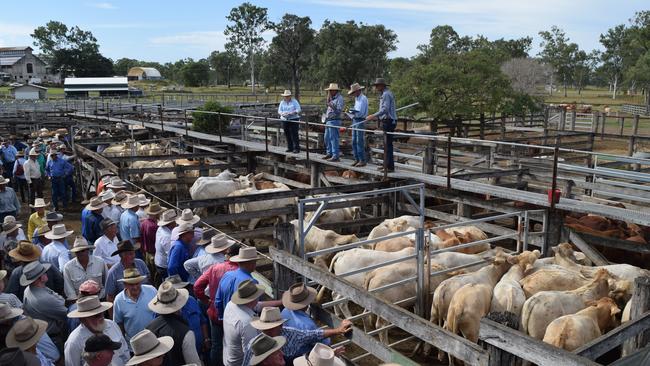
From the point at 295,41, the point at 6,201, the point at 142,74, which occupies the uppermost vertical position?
the point at 295,41

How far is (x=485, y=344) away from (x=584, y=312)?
2599 millimetres

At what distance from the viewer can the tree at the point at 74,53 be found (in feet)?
364

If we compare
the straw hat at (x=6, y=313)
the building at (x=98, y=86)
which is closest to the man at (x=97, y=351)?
the straw hat at (x=6, y=313)

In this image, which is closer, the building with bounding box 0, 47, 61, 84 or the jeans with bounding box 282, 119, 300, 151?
the jeans with bounding box 282, 119, 300, 151

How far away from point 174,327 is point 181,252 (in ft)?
7.33

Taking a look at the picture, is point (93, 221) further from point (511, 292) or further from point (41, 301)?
point (511, 292)

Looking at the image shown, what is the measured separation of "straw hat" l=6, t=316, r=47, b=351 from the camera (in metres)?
3.85

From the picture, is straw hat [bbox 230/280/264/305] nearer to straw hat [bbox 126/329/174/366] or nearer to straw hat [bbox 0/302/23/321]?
straw hat [bbox 126/329/174/366]

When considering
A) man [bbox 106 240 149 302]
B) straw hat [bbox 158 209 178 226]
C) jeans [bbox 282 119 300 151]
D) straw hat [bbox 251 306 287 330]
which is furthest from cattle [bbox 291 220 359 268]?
jeans [bbox 282 119 300 151]

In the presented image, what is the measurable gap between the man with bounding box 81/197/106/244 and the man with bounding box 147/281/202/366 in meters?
4.25

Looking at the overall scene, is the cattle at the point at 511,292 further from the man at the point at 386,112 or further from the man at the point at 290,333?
the man at the point at 386,112

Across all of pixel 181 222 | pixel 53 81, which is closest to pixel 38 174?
pixel 181 222

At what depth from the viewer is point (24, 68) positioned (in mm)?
127062

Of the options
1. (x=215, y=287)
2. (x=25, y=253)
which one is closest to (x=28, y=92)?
(x=25, y=253)
